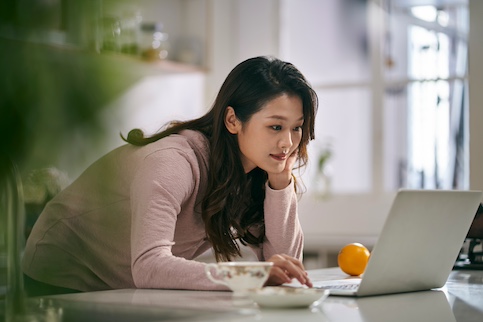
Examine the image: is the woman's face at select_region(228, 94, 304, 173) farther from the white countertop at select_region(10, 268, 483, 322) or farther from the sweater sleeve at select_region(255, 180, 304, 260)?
the white countertop at select_region(10, 268, 483, 322)

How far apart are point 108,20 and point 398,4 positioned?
4.84 meters

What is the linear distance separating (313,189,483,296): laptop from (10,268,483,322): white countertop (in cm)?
3

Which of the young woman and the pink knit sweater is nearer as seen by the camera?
the pink knit sweater

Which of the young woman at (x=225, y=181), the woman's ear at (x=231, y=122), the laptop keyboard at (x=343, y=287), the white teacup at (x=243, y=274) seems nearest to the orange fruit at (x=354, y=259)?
the young woman at (x=225, y=181)

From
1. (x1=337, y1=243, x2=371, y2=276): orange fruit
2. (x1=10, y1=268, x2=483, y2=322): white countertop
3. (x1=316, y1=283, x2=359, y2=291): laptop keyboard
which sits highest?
(x1=10, y1=268, x2=483, y2=322): white countertop

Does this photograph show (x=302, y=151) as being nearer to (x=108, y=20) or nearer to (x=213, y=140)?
(x=213, y=140)

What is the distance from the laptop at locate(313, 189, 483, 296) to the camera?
4.00ft

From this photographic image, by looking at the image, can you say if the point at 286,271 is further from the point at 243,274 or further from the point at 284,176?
the point at 284,176

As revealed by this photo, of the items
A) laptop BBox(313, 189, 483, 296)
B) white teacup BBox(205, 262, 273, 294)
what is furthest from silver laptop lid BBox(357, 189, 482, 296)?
white teacup BBox(205, 262, 273, 294)

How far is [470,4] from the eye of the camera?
234cm

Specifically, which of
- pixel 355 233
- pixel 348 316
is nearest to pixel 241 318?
pixel 348 316

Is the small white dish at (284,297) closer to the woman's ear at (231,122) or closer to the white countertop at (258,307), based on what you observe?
the white countertop at (258,307)

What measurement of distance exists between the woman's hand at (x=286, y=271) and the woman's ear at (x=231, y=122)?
1.91ft

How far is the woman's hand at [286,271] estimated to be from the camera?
1.23 meters
